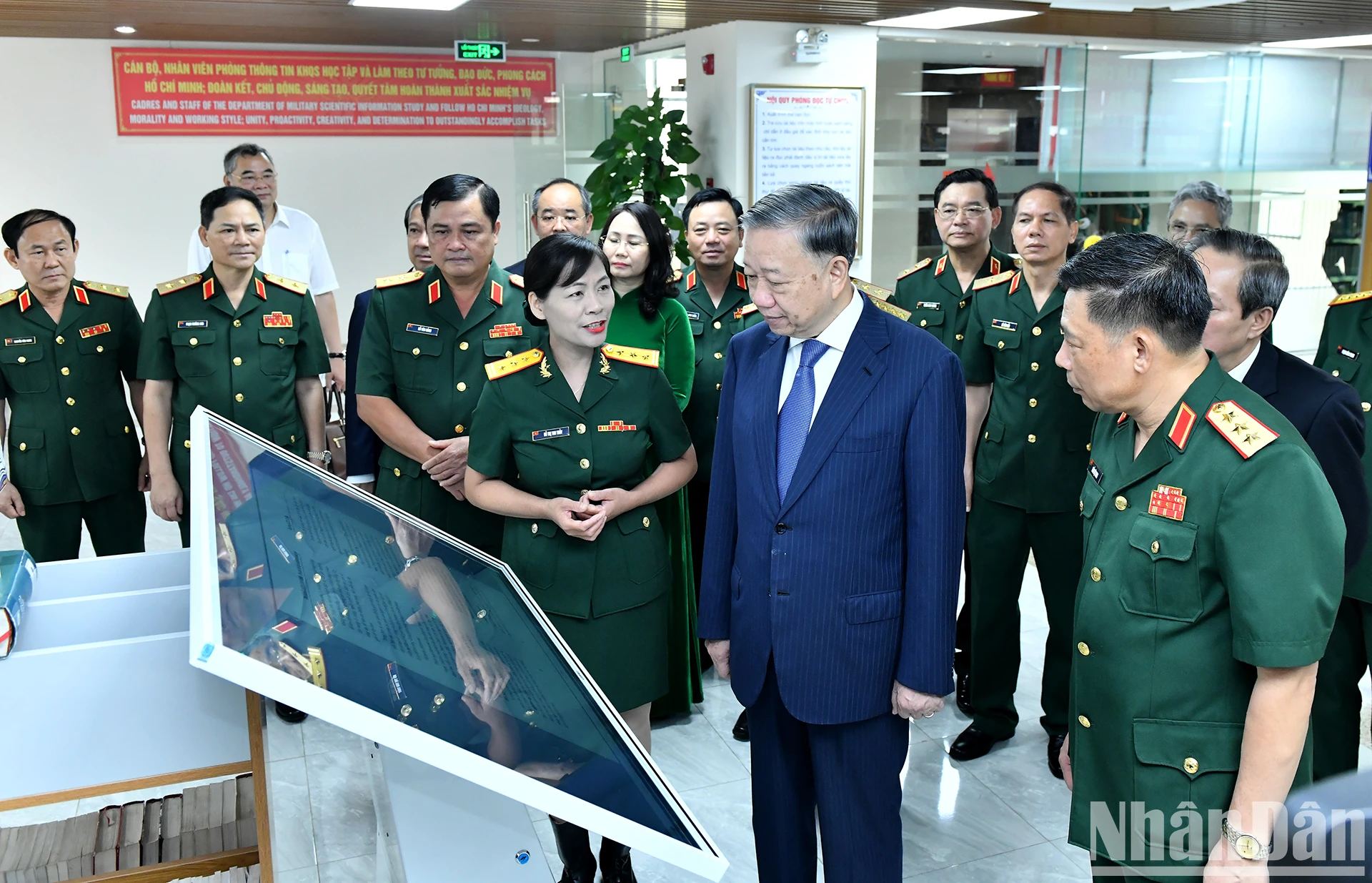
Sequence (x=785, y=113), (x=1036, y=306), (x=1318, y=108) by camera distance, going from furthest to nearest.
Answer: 1. (x=1318, y=108)
2. (x=785, y=113)
3. (x=1036, y=306)

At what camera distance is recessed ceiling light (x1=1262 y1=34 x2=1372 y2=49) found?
865cm

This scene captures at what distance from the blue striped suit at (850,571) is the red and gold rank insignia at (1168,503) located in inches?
15.6

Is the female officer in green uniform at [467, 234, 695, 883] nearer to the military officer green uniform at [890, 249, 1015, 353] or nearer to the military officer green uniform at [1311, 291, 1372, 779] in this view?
the military officer green uniform at [890, 249, 1015, 353]

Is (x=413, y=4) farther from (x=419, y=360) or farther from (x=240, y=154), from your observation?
(x=419, y=360)

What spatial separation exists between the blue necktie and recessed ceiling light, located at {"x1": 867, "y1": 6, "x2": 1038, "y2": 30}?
5.20 m

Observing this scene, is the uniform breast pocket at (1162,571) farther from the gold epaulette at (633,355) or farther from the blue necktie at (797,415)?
the gold epaulette at (633,355)

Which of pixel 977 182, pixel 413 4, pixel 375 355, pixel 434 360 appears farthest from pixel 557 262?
pixel 413 4

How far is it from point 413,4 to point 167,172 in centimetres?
299

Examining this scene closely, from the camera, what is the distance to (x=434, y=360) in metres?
2.91

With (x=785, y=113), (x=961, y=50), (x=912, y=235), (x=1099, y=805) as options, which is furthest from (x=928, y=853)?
(x=961, y=50)

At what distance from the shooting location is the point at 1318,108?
8.52m

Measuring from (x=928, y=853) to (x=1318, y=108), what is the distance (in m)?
8.36

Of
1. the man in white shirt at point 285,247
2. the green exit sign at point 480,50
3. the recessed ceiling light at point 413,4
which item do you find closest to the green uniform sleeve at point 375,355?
the man in white shirt at point 285,247

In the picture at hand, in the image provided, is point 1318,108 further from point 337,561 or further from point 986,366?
point 337,561
